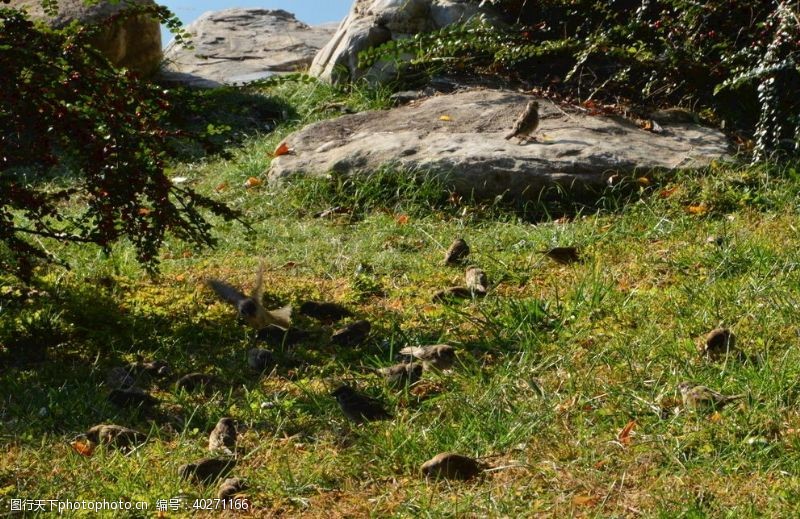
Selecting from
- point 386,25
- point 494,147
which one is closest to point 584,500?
point 494,147

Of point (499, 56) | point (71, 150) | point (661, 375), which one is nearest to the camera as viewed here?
point (661, 375)

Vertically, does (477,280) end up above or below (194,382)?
above

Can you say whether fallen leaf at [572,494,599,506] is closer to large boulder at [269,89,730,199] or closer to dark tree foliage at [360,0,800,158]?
large boulder at [269,89,730,199]

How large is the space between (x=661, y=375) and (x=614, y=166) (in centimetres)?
313

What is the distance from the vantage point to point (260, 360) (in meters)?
4.50

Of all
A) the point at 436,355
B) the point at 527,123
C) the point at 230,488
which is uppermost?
the point at 527,123

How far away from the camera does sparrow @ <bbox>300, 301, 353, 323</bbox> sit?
5035 mm

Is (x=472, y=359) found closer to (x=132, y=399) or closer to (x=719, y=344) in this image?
(x=719, y=344)

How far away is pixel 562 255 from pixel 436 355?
1506 millimetres

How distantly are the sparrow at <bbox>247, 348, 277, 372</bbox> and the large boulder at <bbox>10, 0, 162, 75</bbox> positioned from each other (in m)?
6.25

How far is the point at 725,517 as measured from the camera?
2990mm

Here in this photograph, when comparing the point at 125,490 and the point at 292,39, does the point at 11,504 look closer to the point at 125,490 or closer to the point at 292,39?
the point at 125,490

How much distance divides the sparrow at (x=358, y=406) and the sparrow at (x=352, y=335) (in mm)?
717

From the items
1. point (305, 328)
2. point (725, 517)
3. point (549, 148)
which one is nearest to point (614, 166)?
point (549, 148)
